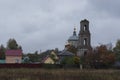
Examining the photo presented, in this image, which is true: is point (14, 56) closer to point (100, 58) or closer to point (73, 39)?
point (100, 58)

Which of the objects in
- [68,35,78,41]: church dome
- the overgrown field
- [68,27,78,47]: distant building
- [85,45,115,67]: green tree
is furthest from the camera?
A: [68,35,78,41]: church dome

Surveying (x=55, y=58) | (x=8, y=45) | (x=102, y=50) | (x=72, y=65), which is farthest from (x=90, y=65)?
(x=8, y=45)

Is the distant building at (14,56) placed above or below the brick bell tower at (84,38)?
below

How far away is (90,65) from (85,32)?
2080 cm

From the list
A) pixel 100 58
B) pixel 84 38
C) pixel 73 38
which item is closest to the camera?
pixel 100 58

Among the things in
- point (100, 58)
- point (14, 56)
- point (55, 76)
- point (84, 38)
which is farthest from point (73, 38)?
point (55, 76)

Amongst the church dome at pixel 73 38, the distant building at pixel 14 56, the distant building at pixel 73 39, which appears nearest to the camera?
the distant building at pixel 14 56

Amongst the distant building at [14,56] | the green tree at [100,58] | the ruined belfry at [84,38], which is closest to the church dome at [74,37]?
the ruined belfry at [84,38]

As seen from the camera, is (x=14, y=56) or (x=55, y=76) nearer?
(x=55, y=76)

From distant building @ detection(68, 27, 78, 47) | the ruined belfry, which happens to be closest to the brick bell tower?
the ruined belfry

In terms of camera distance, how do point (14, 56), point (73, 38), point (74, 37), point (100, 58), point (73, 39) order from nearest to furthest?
1. point (100, 58)
2. point (14, 56)
3. point (73, 39)
4. point (73, 38)
5. point (74, 37)

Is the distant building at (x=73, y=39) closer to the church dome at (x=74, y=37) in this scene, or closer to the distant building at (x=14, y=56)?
the church dome at (x=74, y=37)

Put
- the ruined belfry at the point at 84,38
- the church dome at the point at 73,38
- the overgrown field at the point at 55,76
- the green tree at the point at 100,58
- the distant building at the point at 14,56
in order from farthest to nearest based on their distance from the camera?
1. the church dome at the point at 73,38
2. the ruined belfry at the point at 84,38
3. the distant building at the point at 14,56
4. the green tree at the point at 100,58
5. the overgrown field at the point at 55,76

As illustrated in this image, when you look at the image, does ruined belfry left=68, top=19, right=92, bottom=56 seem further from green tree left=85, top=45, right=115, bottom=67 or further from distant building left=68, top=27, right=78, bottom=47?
distant building left=68, top=27, right=78, bottom=47
